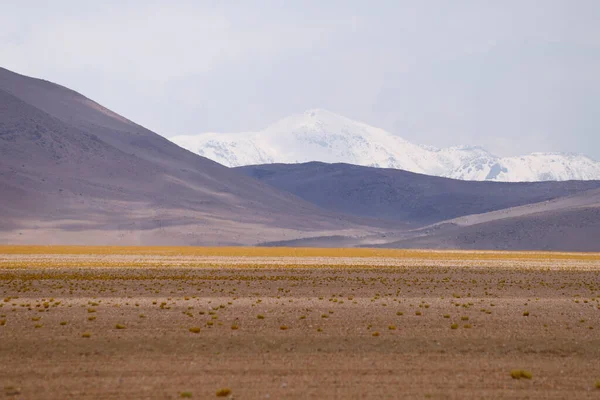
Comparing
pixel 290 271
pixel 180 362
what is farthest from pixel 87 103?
pixel 180 362

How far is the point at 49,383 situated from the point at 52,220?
3654 inches

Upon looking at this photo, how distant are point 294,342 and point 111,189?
107 meters

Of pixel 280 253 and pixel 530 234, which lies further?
pixel 530 234

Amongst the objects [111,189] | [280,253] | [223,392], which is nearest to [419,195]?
[111,189]

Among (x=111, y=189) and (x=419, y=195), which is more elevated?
(x=419, y=195)

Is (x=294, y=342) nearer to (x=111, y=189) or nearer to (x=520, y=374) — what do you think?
(x=520, y=374)

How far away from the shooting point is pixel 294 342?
18.0 metres

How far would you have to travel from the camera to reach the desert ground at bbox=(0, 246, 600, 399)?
14117mm

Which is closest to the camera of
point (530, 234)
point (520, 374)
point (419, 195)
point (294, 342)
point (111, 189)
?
point (520, 374)

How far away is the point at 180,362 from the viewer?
52.0 feet

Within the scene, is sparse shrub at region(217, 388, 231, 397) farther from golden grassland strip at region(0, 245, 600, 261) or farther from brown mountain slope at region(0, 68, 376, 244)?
brown mountain slope at region(0, 68, 376, 244)

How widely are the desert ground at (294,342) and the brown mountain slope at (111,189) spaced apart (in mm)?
71764

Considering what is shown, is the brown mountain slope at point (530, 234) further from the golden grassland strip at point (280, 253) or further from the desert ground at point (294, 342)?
the desert ground at point (294, 342)

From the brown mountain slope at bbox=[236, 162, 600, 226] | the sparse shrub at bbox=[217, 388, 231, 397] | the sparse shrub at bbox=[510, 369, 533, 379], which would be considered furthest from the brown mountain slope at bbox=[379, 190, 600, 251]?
the sparse shrub at bbox=[217, 388, 231, 397]
